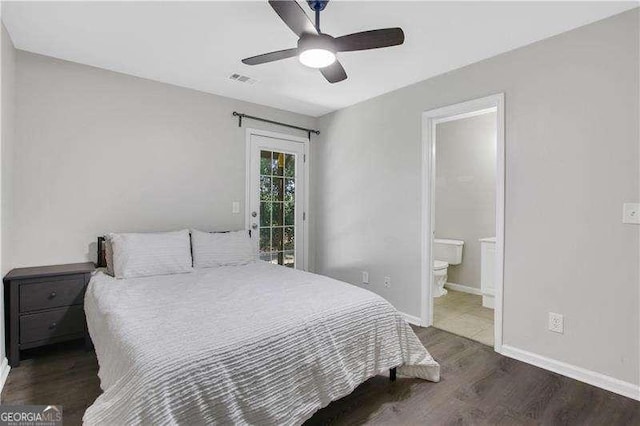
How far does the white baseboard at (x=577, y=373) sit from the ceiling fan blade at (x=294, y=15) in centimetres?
272

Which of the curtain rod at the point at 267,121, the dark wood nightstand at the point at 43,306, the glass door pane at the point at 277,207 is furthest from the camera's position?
the glass door pane at the point at 277,207

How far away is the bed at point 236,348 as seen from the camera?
4.17ft

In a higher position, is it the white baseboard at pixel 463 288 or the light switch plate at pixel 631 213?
the light switch plate at pixel 631 213

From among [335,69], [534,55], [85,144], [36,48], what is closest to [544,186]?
[534,55]

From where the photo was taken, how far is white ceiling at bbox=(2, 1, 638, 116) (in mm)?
2039

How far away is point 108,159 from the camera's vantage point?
2.98m

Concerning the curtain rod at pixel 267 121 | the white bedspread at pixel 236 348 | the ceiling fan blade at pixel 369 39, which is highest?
the curtain rod at pixel 267 121

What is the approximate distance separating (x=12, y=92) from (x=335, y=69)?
2.47 metres

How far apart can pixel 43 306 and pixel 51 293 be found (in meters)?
0.10

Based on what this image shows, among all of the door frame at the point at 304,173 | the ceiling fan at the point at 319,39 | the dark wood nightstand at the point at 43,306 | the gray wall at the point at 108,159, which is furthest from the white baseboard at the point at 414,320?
the dark wood nightstand at the point at 43,306

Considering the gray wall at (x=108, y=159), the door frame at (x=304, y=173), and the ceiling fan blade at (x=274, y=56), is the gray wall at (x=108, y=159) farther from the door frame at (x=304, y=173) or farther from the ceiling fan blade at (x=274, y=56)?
the ceiling fan blade at (x=274, y=56)

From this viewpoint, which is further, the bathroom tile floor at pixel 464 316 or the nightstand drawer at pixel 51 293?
the bathroom tile floor at pixel 464 316

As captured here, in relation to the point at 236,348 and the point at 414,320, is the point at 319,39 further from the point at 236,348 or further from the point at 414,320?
the point at 414,320

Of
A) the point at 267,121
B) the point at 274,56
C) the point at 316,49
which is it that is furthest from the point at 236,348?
the point at 267,121
